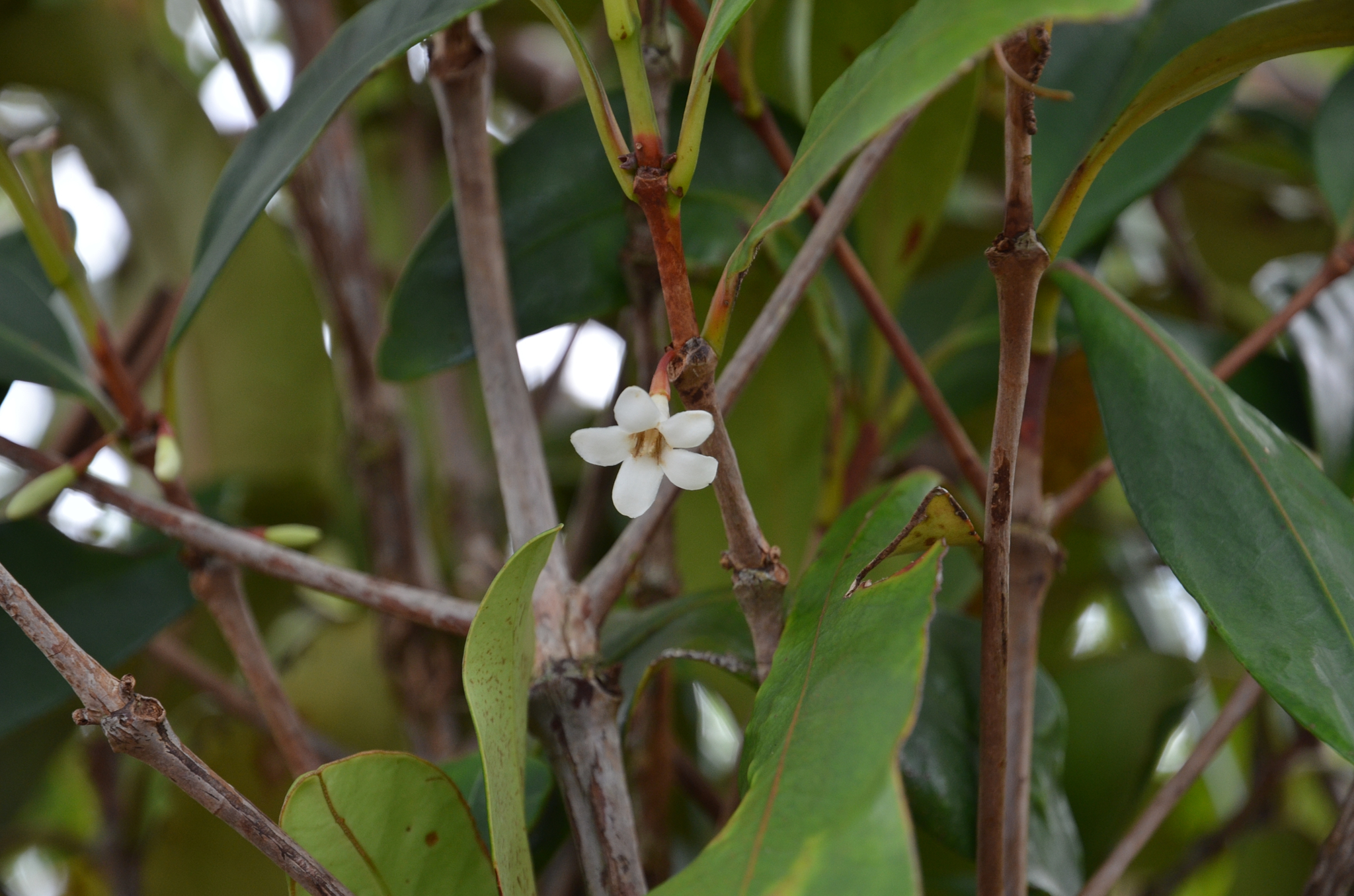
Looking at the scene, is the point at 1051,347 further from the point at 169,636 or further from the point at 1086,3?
the point at 169,636

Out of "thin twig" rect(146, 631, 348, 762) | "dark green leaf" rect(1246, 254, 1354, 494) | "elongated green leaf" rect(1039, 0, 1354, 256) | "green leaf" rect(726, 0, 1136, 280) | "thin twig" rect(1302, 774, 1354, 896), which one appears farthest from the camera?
"thin twig" rect(146, 631, 348, 762)

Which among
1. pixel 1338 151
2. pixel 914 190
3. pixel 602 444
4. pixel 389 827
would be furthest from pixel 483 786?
pixel 1338 151

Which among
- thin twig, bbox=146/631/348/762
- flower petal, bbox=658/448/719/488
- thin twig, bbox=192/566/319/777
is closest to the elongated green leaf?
flower petal, bbox=658/448/719/488

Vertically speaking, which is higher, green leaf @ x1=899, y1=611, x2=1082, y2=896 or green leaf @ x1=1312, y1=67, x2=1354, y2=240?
green leaf @ x1=1312, y1=67, x2=1354, y2=240

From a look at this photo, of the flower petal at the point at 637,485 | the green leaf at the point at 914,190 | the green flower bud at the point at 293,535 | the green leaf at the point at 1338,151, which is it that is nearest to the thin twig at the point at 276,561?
the green flower bud at the point at 293,535

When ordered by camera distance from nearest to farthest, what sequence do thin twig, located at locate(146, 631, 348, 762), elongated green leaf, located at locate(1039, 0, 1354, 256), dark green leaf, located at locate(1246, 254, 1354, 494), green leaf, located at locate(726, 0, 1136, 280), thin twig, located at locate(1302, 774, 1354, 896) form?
green leaf, located at locate(726, 0, 1136, 280) < elongated green leaf, located at locate(1039, 0, 1354, 256) < thin twig, located at locate(1302, 774, 1354, 896) < dark green leaf, located at locate(1246, 254, 1354, 494) < thin twig, located at locate(146, 631, 348, 762)

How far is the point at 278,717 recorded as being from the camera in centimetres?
47

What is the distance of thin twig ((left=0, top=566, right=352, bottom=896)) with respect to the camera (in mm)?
288

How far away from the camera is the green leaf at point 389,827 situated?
0.33 metres

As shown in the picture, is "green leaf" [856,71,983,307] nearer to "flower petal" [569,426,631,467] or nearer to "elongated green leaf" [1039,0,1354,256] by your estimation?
"elongated green leaf" [1039,0,1354,256]

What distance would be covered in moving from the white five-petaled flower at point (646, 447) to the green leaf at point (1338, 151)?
46 centimetres

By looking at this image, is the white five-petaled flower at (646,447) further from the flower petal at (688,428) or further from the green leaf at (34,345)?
the green leaf at (34,345)

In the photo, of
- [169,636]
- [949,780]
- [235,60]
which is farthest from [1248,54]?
[169,636]

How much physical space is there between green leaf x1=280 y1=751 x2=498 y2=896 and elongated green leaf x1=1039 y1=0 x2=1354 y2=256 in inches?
11.0
